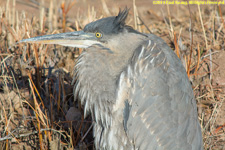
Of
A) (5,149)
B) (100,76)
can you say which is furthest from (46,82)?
(100,76)

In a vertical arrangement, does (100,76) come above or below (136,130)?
above

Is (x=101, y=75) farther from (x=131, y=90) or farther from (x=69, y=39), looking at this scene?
(x=69, y=39)

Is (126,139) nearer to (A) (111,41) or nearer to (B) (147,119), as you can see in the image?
(B) (147,119)

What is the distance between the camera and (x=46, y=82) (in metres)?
3.54

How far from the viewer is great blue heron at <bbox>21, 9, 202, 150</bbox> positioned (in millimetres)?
2449

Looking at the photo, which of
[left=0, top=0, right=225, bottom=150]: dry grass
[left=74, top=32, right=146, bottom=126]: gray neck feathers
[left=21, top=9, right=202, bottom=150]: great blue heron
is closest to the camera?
[left=21, top=9, right=202, bottom=150]: great blue heron

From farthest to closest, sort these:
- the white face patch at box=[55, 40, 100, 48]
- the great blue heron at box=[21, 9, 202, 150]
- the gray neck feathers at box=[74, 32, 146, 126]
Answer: the white face patch at box=[55, 40, 100, 48] → the gray neck feathers at box=[74, 32, 146, 126] → the great blue heron at box=[21, 9, 202, 150]

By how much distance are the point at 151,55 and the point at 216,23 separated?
6.74 feet

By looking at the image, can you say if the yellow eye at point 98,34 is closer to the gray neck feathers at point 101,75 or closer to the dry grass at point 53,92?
the gray neck feathers at point 101,75

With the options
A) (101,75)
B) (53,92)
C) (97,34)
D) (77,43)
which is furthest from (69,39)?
(53,92)

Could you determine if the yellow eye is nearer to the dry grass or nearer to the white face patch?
the white face patch

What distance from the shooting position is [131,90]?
8.19ft

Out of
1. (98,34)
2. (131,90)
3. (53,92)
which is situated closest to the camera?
(131,90)

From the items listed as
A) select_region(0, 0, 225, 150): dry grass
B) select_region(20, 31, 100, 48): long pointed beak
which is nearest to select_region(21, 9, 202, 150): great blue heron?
select_region(20, 31, 100, 48): long pointed beak
